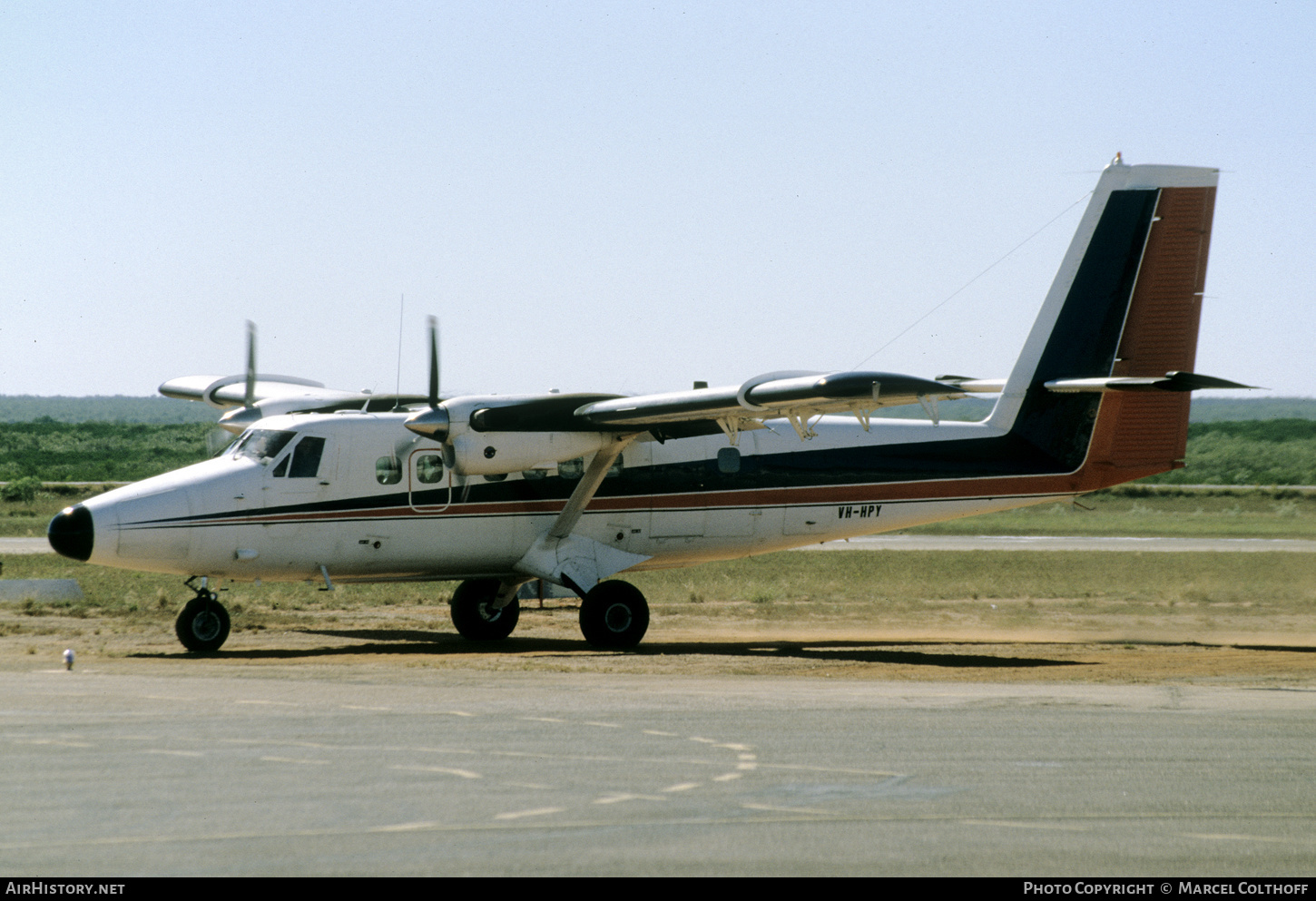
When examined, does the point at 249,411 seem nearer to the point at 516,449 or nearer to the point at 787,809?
the point at 516,449

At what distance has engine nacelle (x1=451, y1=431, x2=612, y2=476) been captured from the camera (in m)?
17.1

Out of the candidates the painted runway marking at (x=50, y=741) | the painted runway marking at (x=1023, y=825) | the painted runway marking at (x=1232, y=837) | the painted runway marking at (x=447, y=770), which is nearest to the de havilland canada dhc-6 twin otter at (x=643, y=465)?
the painted runway marking at (x=50, y=741)

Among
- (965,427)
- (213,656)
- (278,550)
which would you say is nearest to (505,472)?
(278,550)

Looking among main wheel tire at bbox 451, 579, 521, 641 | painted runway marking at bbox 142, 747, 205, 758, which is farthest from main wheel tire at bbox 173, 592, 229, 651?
painted runway marking at bbox 142, 747, 205, 758

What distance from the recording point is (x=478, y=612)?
1981cm

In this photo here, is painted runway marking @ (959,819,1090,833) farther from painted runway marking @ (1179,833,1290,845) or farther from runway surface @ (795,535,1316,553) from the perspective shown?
runway surface @ (795,535,1316,553)

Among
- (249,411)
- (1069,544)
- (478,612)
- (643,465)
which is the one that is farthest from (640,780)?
(1069,544)

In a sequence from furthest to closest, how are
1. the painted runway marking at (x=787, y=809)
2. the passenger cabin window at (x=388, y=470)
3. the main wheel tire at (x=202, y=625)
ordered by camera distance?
the passenger cabin window at (x=388, y=470)
the main wheel tire at (x=202, y=625)
the painted runway marking at (x=787, y=809)

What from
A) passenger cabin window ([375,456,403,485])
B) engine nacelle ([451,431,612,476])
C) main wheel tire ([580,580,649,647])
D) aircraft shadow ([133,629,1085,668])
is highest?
engine nacelle ([451,431,612,476])

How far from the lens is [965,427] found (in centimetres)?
2034

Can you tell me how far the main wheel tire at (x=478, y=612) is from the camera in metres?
19.8

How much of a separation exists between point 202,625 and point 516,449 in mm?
4561

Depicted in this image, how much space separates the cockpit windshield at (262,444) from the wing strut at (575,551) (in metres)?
3.69

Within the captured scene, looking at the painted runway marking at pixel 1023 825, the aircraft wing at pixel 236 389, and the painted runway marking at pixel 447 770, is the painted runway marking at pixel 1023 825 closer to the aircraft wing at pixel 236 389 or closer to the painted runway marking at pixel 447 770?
the painted runway marking at pixel 447 770
